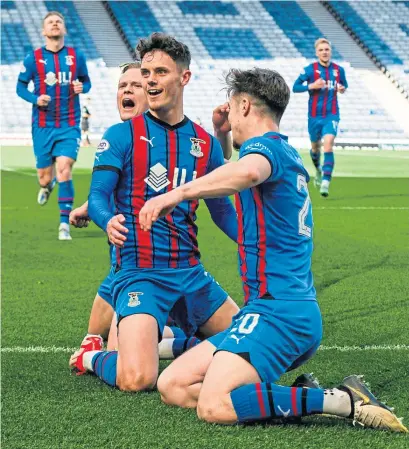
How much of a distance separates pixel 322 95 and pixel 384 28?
26641 millimetres

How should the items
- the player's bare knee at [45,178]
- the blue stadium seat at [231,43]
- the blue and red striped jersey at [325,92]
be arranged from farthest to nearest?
the blue stadium seat at [231,43] → the blue and red striped jersey at [325,92] → the player's bare knee at [45,178]

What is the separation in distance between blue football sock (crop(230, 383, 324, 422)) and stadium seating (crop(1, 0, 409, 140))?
32.0 m

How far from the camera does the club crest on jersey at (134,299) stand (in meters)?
4.61

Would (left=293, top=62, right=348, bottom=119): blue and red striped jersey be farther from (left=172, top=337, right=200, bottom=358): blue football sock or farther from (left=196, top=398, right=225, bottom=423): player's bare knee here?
(left=196, top=398, right=225, bottom=423): player's bare knee

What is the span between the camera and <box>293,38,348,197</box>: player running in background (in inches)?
627

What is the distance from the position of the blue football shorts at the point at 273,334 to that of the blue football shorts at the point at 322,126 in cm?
1230

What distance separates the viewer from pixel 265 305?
155 inches

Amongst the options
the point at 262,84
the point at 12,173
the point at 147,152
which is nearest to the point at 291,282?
the point at 262,84

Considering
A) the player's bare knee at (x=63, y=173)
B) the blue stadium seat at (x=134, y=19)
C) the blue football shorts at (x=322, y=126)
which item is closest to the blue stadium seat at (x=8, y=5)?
the blue stadium seat at (x=134, y=19)

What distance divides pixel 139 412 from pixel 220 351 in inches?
18.2

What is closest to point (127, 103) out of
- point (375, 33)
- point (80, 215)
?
point (80, 215)

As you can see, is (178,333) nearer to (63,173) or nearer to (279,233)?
(279,233)

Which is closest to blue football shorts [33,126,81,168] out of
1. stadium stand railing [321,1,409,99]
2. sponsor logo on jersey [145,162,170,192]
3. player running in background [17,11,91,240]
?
player running in background [17,11,91,240]

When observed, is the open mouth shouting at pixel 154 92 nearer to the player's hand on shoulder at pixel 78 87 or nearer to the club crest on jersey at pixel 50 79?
the player's hand on shoulder at pixel 78 87
